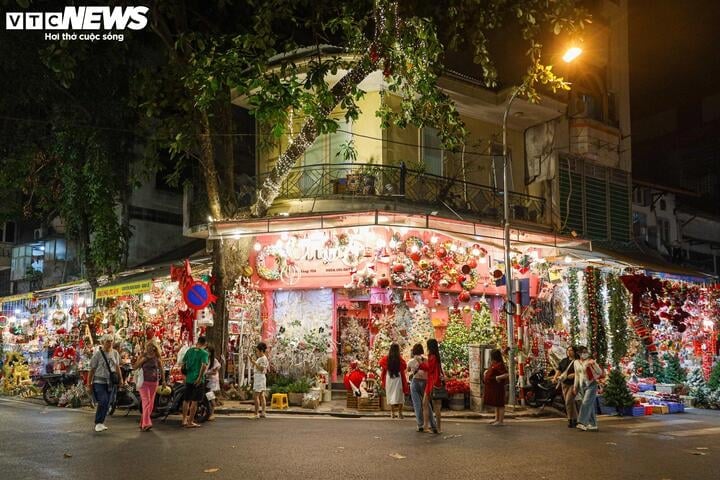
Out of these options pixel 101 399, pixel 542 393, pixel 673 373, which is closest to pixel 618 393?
pixel 542 393

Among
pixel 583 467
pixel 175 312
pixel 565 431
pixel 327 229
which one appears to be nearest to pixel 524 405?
pixel 565 431

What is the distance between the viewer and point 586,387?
12898mm

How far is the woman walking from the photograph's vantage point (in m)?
11.9

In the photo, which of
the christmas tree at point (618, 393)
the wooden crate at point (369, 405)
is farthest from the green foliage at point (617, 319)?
the wooden crate at point (369, 405)

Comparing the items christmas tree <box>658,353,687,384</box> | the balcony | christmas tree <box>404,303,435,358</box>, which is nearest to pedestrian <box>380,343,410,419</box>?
christmas tree <box>404,303,435,358</box>

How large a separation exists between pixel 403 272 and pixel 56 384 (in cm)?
960

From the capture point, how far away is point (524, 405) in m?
15.8

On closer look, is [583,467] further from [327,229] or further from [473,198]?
[473,198]

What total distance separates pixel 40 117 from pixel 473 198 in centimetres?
1379

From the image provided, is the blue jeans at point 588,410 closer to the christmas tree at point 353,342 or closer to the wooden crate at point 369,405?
the wooden crate at point 369,405

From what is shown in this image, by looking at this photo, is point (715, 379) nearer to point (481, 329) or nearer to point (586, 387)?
point (481, 329)

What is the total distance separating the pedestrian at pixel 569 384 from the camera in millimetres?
13183

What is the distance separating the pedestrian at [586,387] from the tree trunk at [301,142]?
7198 mm

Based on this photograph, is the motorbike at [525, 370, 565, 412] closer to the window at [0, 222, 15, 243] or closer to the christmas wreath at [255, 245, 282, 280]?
the christmas wreath at [255, 245, 282, 280]
